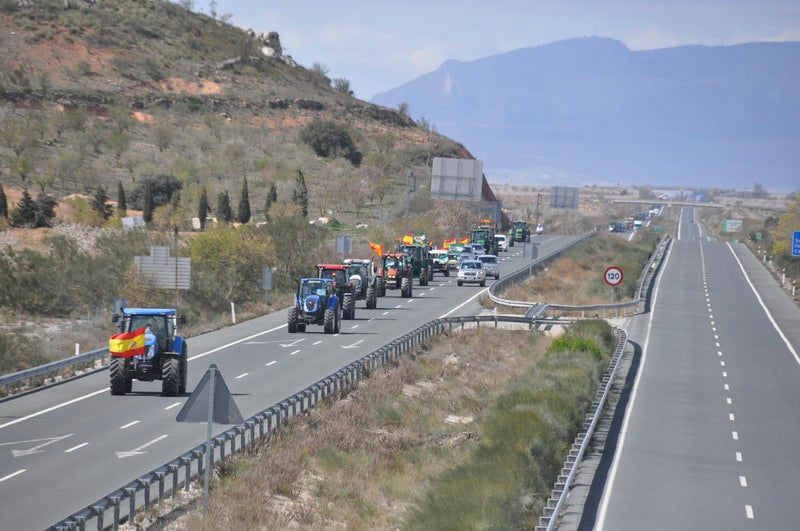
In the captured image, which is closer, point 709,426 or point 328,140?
point 709,426

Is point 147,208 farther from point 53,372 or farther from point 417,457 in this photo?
point 417,457

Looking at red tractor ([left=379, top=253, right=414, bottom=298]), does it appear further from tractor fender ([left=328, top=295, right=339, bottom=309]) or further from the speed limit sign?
tractor fender ([left=328, top=295, right=339, bottom=309])

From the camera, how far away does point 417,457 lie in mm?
25875

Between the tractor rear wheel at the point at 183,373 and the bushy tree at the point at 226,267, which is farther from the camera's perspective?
the bushy tree at the point at 226,267

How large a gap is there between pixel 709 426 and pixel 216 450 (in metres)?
13.5

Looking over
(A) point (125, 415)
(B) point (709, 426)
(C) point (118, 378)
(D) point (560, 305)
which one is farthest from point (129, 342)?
(D) point (560, 305)

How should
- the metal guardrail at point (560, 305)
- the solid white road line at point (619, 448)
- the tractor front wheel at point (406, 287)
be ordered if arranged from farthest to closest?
the tractor front wheel at point (406, 287)
the metal guardrail at point (560, 305)
the solid white road line at point (619, 448)

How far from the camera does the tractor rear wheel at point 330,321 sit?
4306cm

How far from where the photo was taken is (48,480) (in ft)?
66.0

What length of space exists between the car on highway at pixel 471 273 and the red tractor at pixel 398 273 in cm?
580

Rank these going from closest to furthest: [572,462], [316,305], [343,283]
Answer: [572,462] < [316,305] < [343,283]

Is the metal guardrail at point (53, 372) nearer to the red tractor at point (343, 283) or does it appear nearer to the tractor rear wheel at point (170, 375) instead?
the tractor rear wheel at point (170, 375)

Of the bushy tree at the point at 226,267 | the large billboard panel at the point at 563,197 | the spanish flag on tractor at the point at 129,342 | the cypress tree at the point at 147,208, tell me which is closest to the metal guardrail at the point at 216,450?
the spanish flag on tractor at the point at 129,342

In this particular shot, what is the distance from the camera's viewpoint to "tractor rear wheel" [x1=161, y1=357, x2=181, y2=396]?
2814 centimetres
